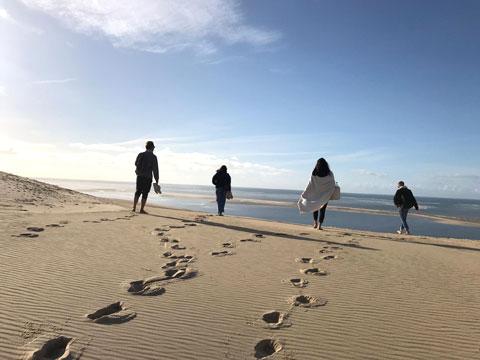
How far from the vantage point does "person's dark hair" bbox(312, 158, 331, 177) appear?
11.7m

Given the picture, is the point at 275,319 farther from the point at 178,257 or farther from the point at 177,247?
the point at 177,247

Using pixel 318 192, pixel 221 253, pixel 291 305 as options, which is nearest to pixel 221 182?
pixel 318 192

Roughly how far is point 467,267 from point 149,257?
5.25 meters

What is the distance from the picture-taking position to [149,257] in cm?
618

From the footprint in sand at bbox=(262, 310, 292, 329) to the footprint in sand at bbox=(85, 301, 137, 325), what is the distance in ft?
Answer: 4.21

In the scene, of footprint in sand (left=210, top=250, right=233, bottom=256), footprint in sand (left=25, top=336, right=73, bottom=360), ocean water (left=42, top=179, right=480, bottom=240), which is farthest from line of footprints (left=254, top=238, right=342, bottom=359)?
ocean water (left=42, top=179, right=480, bottom=240)

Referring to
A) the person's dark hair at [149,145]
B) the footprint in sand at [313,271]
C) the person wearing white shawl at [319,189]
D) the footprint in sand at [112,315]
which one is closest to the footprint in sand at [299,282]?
the footprint in sand at [313,271]

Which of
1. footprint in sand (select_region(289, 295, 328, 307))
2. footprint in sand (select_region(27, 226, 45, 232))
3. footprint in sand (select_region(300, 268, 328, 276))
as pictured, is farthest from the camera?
footprint in sand (select_region(27, 226, 45, 232))

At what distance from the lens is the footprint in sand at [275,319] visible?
366cm

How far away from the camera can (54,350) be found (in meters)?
3.11

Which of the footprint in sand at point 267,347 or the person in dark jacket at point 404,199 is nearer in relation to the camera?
the footprint in sand at point 267,347

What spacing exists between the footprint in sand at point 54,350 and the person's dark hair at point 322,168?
373 inches

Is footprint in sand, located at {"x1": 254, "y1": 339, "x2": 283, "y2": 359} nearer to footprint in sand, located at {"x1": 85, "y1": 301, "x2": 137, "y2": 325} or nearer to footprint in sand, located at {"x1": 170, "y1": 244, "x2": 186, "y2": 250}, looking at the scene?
Answer: footprint in sand, located at {"x1": 85, "y1": 301, "x2": 137, "y2": 325}

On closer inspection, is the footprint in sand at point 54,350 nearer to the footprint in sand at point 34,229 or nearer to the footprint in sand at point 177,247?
the footprint in sand at point 177,247
